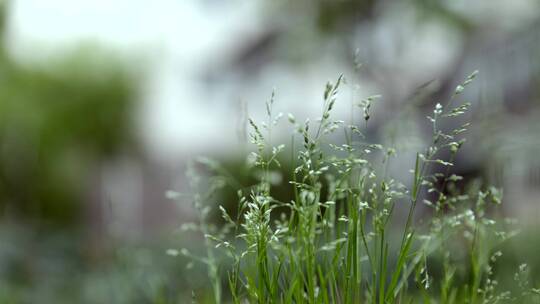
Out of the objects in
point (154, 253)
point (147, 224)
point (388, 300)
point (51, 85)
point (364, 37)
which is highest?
point (364, 37)

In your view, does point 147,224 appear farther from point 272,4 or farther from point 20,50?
point 272,4

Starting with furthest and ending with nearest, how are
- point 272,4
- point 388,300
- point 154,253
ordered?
1. point 272,4
2. point 154,253
3. point 388,300

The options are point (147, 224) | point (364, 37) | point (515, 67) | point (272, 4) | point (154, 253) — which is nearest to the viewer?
point (154, 253)

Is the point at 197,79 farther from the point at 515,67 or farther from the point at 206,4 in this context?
the point at 515,67

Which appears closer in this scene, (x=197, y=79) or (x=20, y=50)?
(x=20, y=50)

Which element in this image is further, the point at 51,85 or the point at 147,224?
the point at 147,224

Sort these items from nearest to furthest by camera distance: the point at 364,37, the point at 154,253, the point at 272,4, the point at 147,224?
the point at 154,253 < the point at 364,37 < the point at 272,4 < the point at 147,224

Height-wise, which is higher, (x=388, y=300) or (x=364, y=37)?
(x=364, y=37)

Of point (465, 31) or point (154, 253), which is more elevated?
point (465, 31)

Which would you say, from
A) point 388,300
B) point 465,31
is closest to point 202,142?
point 465,31
